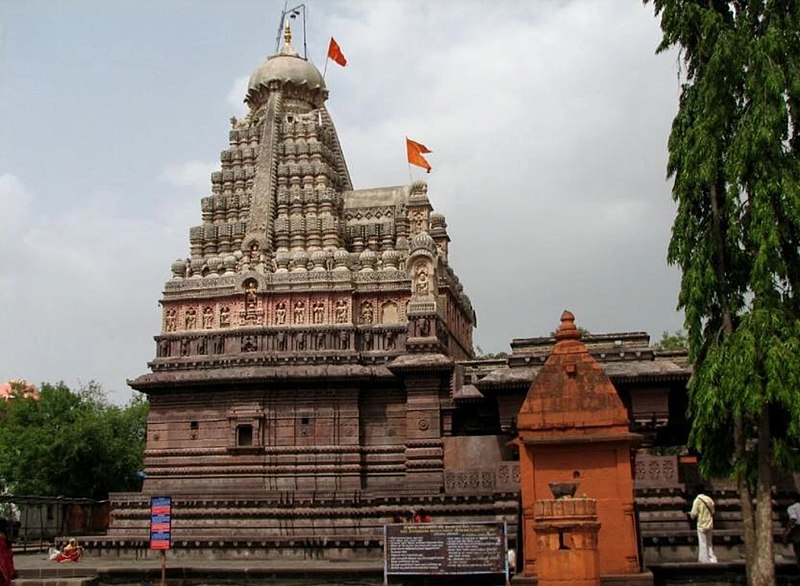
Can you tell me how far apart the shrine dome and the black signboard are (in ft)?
82.6

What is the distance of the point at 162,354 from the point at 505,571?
19814 millimetres

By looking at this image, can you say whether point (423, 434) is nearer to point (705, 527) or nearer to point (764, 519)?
point (705, 527)

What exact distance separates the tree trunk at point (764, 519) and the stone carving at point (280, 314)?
64.4ft

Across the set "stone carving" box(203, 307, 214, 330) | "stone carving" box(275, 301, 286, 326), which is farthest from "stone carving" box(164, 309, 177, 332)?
"stone carving" box(275, 301, 286, 326)

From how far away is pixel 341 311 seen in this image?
3061 cm

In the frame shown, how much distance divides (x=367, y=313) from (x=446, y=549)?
16.3 metres

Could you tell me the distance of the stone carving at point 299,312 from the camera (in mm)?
30750

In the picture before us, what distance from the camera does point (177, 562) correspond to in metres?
22.1

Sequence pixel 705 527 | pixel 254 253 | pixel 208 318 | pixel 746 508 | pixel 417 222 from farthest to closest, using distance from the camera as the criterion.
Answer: pixel 417 222, pixel 254 253, pixel 208 318, pixel 705 527, pixel 746 508

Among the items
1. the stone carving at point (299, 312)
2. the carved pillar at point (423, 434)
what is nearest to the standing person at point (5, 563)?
the carved pillar at point (423, 434)

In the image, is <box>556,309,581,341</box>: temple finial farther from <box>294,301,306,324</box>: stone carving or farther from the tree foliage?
the tree foliage

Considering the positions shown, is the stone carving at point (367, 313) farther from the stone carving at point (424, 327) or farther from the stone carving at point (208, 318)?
the stone carving at point (208, 318)

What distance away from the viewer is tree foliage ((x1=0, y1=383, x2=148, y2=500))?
1650 inches

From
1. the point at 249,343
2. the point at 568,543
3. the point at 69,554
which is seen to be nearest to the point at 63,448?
the point at 249,343
